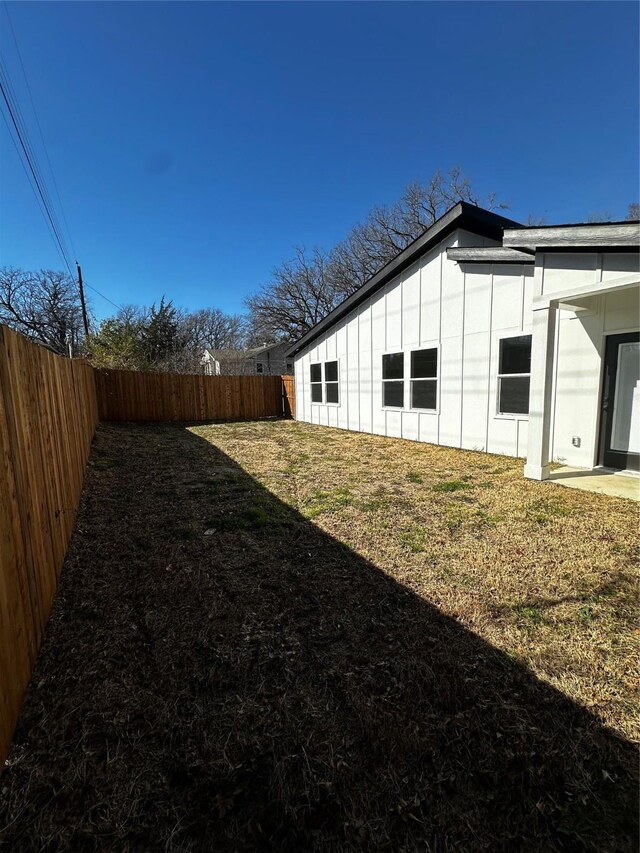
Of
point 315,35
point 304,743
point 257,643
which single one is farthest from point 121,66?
point 304,743

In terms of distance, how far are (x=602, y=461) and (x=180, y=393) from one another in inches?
514

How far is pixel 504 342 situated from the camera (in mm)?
6484

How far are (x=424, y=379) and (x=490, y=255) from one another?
9.06 ft

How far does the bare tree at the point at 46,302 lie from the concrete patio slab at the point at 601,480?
2591 centimetres

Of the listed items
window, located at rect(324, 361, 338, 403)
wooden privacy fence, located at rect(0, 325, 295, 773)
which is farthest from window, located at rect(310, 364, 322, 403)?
wooden privacy fence, located at rect(0, 325, 295, 773)

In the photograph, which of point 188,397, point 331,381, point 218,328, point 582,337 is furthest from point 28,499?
point 218,328

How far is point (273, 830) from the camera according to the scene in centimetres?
122

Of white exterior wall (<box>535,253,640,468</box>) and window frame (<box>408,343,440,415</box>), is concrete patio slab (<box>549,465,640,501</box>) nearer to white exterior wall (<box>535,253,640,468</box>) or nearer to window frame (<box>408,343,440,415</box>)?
white exterior wall (<box>535,253,640,468</box>)

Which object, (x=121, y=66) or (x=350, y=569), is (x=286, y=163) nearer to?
(x=121, y=66)

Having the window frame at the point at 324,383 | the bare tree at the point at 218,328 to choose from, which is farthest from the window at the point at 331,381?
the bare tree at the point at 218,328

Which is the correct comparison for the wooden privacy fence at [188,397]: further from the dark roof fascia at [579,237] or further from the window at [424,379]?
the dark roof fascia at [579,237]

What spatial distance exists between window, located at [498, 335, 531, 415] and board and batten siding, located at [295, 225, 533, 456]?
11 cm

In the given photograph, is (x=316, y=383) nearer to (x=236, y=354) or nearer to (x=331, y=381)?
(x=331, y=381)

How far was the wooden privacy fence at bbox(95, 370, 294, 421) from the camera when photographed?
13172 mm
